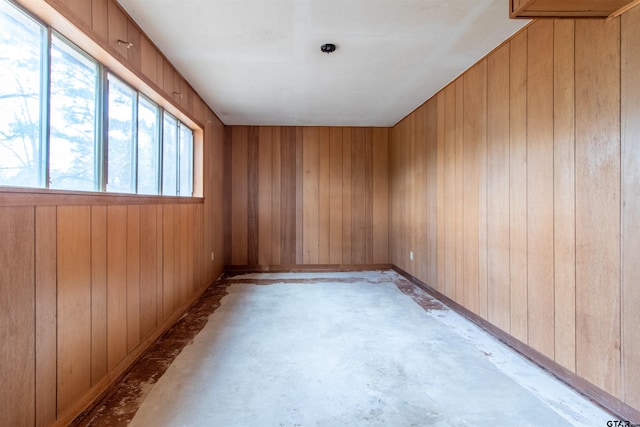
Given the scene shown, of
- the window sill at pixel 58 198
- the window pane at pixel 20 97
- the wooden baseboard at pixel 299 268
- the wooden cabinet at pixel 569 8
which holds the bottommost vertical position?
the wooden baseboard at pixel 299 268

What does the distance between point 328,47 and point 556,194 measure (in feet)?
6.70

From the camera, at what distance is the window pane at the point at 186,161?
3.45 meters

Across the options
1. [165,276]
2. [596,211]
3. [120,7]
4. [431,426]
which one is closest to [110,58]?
[120,7]

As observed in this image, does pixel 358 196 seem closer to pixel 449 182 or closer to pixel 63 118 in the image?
pixel 449 182

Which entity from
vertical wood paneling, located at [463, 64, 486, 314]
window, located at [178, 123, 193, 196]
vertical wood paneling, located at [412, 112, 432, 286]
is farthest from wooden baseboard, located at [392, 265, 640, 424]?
window, located at [178, 123, 193, 196]

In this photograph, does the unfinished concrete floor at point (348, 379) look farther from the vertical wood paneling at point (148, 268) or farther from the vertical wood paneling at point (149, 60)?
the vertical wood paneling at point (149, 60)

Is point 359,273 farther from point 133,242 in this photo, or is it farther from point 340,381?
point 133,242

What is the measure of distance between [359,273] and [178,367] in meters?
3.43

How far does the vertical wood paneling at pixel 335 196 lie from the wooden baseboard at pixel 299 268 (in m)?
0.13

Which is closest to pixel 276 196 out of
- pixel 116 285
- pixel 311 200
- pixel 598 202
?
pixel 311 200

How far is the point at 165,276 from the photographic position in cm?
273

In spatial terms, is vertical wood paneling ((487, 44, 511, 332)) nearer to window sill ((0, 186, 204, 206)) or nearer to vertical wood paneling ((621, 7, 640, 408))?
vertical wood paneling ((621, 7, 640, 408))

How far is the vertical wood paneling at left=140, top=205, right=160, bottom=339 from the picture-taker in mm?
2294

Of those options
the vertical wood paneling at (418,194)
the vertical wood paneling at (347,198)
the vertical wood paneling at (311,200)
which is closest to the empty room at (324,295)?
the vertical wood paneling at (418,194)
